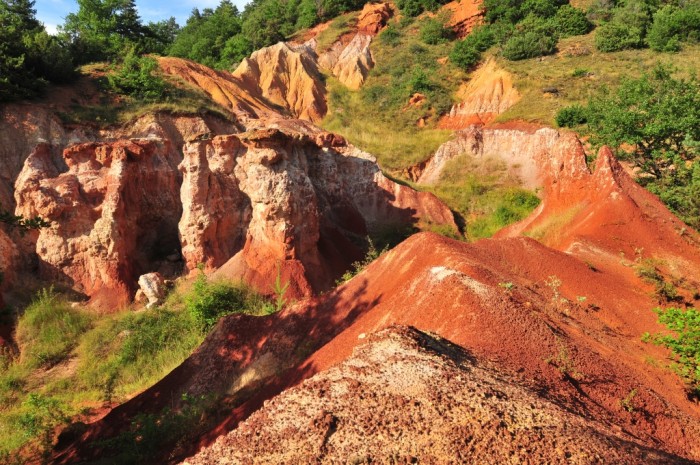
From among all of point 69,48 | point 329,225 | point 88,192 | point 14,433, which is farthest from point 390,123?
point 14,433

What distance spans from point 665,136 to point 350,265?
35.7 ft

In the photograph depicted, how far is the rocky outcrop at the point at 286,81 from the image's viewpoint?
3684 centimetres

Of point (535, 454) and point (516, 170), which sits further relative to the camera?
point (516, 170)

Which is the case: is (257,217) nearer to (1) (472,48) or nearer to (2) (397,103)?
(2) (397,103)

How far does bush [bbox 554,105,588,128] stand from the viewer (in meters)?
24.0

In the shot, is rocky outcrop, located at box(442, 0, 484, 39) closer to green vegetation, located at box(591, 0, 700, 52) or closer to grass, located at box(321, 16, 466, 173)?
grass, located at box(321, 16, 466, 173)

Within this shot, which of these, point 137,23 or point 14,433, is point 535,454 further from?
point 137,23

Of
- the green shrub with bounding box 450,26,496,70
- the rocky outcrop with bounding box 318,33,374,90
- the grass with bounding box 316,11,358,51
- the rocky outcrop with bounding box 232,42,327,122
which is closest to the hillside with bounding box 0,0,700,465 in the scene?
the green shrub with bounding box 450,26,496,70

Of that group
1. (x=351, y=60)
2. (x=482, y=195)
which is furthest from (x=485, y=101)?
(x=351, y=60)

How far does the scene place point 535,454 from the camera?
2.91 m

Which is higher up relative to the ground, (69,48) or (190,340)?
(69,48)

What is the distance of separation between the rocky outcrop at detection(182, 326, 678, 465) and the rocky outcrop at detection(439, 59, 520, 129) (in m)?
28.7

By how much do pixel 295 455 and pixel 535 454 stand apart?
1626 millimetres

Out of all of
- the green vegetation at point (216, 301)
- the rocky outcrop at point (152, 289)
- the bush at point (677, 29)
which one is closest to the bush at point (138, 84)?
the rocky outcrop at point (152, 289)
